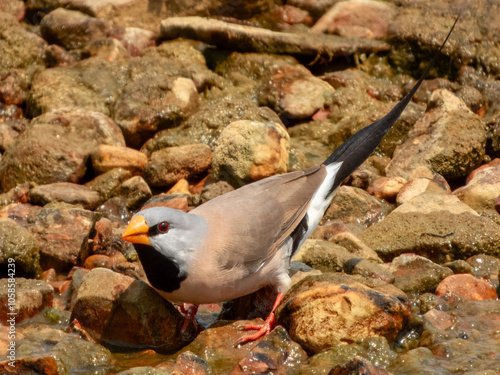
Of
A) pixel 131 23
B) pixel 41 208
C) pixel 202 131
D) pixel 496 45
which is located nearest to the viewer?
pixel 41 208

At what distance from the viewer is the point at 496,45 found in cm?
1066

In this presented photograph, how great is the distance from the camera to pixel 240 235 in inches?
203

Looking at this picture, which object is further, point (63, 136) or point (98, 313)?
point (63, 136)

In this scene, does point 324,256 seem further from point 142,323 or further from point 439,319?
point 142,323

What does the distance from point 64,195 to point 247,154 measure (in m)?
2.05

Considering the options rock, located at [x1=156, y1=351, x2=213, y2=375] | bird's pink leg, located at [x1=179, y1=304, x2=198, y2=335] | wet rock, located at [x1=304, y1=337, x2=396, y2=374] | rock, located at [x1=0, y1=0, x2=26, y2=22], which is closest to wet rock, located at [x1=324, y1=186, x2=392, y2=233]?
bird's pink leg, located at [x1=179, y1=304, x2=198, y2=335]

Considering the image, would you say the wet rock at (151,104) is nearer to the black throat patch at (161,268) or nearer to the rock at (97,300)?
the rock at (97,300)

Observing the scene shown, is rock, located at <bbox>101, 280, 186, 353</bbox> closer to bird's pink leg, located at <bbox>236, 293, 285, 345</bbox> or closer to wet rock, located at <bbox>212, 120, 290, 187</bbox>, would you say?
bird's pink leg, located at <bbox>236, 293, 285, 345</bbox>

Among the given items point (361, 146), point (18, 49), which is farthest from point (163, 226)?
point (18, 49)

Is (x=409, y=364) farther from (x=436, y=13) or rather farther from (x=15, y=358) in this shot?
(x=436, y=13)

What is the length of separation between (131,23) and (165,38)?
973mm

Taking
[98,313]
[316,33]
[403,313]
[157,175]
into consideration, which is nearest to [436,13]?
[316,33]

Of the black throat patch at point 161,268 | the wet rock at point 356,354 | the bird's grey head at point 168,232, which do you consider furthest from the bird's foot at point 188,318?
the wet rock at point 356,354

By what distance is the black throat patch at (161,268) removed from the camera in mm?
4742
